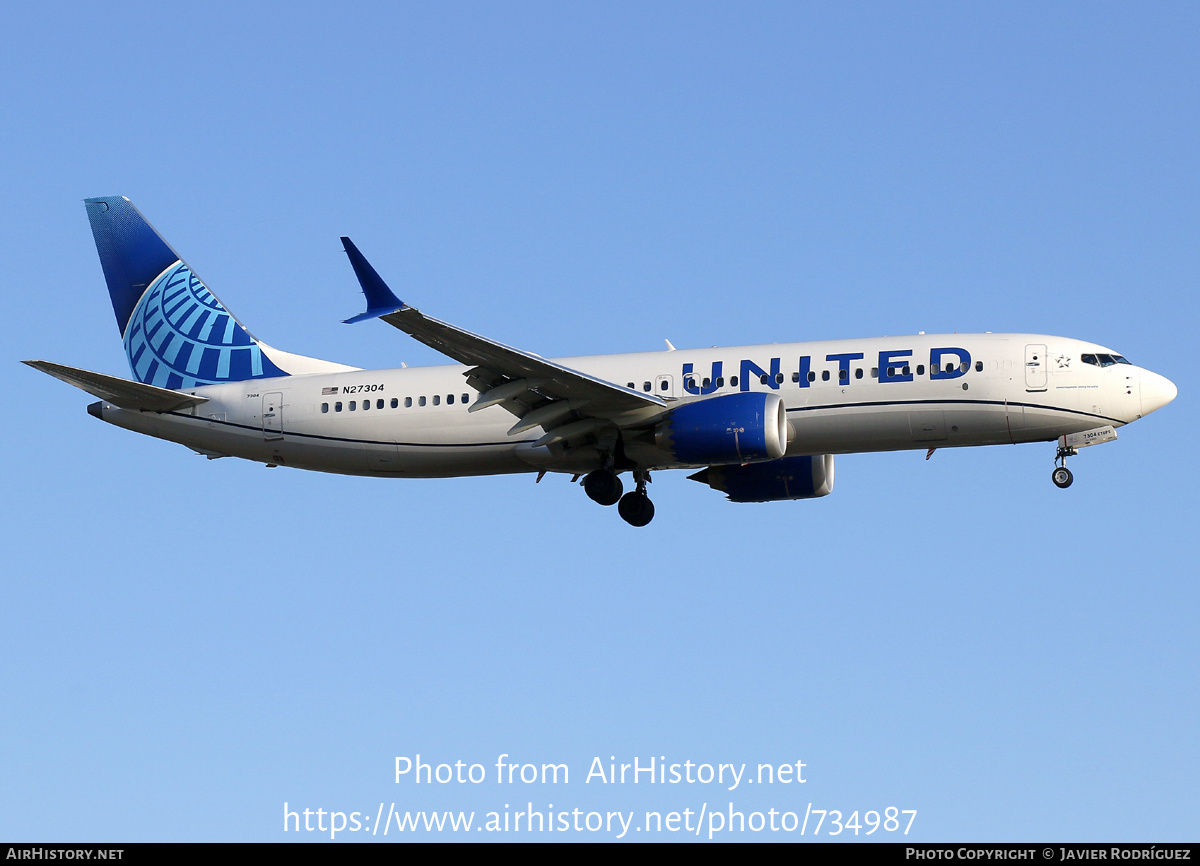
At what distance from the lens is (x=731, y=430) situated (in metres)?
34.6

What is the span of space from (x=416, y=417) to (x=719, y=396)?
8055 millimetres

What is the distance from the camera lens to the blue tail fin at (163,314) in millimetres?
42094

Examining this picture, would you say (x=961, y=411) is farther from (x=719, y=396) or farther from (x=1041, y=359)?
(x=719, y=396)

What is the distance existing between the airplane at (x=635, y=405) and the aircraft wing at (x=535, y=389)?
0.06 metres

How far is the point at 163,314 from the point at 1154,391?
89.0 feet

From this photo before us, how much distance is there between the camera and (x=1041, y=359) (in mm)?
35781

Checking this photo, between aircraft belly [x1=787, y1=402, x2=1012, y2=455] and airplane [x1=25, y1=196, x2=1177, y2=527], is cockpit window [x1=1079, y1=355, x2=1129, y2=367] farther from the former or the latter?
aircraft belly [x1=787, y1=402, x2=1012, y2=455]

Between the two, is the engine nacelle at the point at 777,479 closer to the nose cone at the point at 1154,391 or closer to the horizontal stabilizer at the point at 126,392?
the nose cone at the point at 1154,391

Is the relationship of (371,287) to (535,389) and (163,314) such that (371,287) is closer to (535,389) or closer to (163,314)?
(535,389)

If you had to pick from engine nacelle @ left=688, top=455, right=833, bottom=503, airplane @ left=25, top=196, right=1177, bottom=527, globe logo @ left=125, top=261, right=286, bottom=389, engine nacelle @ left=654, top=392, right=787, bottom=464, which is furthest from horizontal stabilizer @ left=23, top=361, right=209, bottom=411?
engine nacelle @ left=688, top=455, right=833, bottom=503
